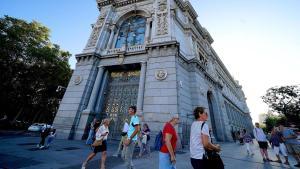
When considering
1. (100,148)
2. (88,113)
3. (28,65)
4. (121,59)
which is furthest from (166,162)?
(28,65)

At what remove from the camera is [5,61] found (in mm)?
19016

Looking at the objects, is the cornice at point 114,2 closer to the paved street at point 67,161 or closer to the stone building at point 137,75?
the stone building at point 137,75

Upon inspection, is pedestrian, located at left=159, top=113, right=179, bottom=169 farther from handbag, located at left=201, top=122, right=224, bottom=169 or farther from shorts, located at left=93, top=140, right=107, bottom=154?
shorts, located at left=93, top=140, right=107, bottom=154

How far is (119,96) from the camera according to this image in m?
14.0

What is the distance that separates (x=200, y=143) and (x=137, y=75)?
12149mm

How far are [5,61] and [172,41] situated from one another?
2151cm

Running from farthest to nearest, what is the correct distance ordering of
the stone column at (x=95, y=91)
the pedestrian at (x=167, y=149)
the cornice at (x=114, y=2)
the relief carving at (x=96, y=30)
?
the cornice at (x=114, y=2), the relief carving at (x=96, y=30), the stone column at (x=95, y=91), the pedestrian at (x=167, y=149)

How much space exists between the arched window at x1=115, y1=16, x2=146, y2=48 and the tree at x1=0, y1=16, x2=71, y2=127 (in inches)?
511

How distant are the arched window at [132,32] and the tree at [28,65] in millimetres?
12968

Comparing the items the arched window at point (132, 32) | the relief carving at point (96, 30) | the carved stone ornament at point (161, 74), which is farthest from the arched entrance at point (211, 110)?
the relief carving at point (96, 30)

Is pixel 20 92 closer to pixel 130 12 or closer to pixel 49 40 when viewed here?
pixel 49 40

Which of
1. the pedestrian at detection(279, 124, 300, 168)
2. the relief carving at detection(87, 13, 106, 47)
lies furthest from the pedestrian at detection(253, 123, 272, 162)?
the relief carving at detection(87, 13, 106, 47)

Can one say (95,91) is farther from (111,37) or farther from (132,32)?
(132,32)

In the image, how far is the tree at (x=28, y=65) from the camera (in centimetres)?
1908
